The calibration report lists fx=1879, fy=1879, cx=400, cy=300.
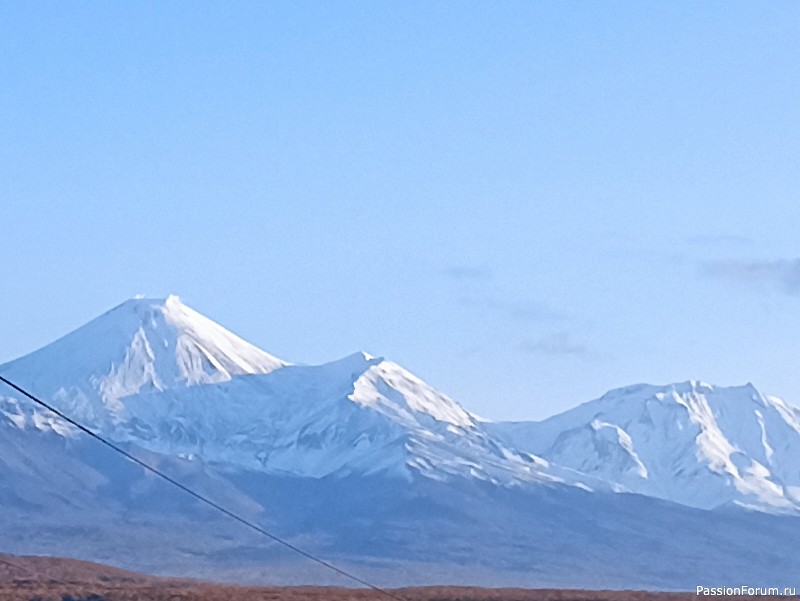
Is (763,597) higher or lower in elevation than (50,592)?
higher

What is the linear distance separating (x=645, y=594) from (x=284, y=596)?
23183 mm

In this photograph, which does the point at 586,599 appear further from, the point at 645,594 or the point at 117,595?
the point at 117,595

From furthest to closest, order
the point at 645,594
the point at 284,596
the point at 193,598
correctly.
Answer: the point at 645,594
the point at 284,596
the point at 193,598

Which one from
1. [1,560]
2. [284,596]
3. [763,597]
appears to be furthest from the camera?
[1,560]

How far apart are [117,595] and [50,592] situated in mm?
3757

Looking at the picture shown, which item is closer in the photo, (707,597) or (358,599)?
(358,599)

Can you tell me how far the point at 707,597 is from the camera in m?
92.9

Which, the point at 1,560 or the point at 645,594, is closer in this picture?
the point at 645,594

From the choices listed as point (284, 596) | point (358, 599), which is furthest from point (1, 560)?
point (358, 599)

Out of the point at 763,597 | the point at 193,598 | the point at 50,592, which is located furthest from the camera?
the point at 763,597

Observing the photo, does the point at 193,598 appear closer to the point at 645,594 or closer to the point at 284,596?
the point at 284,596

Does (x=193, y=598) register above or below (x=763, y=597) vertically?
below

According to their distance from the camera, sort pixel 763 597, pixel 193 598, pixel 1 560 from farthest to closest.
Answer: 1. pixel 1 560
2. pixel 763 597
3. pixel 193 598

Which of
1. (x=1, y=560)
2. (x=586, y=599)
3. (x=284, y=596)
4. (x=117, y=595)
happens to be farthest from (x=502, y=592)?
(x=1, y=560)
